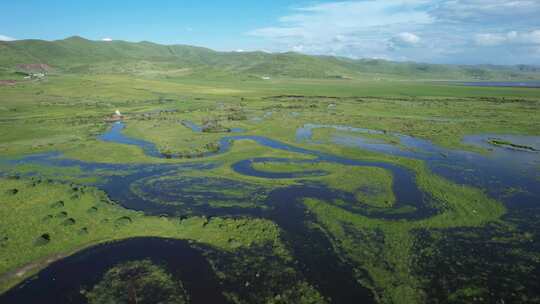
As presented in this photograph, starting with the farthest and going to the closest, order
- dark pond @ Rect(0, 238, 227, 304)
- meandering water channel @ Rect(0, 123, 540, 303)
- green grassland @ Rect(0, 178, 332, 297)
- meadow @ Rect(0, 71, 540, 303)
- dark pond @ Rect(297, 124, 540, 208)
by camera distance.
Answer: dark pond @ Rect(297, 124, 540, 208) < green grassland @ Rect(0, 178, 332, 297) < meandering water channel @ Rect(0, 123, 540, 303) < meadow @ Rect(0, 71, 540, 303) < dark pond @ Rect(0, 238, 227, 304)

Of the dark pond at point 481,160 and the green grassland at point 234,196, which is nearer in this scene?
the green grassland at point 234,196

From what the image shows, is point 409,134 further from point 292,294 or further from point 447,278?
point 292,294

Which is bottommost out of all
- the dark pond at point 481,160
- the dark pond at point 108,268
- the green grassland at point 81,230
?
the dark pond at point 108,268

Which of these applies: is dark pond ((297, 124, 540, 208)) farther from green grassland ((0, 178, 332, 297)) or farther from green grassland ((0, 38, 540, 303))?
green grassland ((0, 178, 332, 297))

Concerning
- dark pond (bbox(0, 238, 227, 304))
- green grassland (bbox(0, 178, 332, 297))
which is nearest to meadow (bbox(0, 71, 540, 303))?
green grassland (bbox(0, 178, 332, 297))

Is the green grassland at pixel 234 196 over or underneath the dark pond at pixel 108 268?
over

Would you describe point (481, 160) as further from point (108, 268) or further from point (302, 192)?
point (108, 268)

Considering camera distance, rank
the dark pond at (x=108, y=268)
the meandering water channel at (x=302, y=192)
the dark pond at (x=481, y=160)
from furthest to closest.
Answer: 1. the dark pond at (x=481, y=160)
2. the meandering water channel at (x=302, y=192)
3. the dark pond at (x=108, y=268)

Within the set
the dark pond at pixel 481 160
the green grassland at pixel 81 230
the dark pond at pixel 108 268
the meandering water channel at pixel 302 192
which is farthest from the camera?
the dark pond at pixel 481 160

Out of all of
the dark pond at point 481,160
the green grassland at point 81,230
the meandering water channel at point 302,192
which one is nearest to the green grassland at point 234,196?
the green grassland at point 81,230

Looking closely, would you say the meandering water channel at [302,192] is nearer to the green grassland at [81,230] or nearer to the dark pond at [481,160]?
the dark pond at [481,160]

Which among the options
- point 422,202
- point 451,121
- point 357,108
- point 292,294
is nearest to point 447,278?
point 292,294
